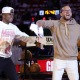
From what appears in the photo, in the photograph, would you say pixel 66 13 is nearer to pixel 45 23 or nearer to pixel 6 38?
pixel 45 23

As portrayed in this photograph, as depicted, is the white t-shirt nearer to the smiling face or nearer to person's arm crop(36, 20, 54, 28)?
person's arm crop(36, 20, 54, 28)

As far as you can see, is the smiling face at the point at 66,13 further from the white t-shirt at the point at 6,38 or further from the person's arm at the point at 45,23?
the white t-shirt at the point at 6,38

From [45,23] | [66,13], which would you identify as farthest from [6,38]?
[66,13]

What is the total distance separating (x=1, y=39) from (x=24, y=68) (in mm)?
1745

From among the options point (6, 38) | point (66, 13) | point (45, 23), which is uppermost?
point (66, 13)

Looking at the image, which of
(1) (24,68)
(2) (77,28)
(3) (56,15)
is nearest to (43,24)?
(2) (77,28)

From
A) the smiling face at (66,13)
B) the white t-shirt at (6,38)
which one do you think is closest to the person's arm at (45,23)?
the smiling face at (66,13)

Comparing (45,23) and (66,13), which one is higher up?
(66,13)

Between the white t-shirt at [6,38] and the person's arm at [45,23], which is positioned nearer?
the person's arm at [45,23]

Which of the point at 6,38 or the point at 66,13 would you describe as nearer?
the point at 66,13

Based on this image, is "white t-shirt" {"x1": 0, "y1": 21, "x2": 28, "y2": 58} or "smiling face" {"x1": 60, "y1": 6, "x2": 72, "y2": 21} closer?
"smiling face" {"x1": 60, "y1": 6, "x2": 72, "y2": 21}

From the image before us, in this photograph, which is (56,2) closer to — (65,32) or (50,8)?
(50,8)

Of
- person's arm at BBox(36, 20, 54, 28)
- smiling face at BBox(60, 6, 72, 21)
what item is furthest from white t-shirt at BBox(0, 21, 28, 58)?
smiling face at BBox(60, 6, 72, 21)

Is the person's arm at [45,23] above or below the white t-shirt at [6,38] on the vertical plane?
above
